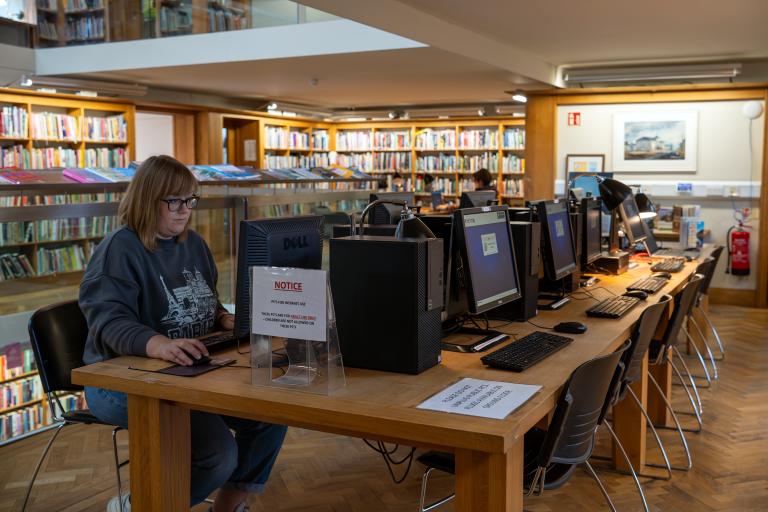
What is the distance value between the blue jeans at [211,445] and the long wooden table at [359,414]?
0.11 metres

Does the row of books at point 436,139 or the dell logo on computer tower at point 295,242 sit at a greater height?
the row of books at point 436,139

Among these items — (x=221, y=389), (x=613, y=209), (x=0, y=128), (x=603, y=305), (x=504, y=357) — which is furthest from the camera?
(x=0, y=128)

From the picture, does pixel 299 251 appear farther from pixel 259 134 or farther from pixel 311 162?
pixel 311 162

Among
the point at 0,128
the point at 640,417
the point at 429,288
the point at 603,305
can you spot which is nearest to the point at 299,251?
the point at 429,288

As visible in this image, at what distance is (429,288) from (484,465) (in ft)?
1.94

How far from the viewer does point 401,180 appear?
43.7 feet

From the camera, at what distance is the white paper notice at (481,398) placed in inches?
76.7

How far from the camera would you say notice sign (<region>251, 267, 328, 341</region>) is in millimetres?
2082

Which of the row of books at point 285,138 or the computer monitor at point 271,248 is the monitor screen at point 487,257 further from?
the row of books at point 285,138

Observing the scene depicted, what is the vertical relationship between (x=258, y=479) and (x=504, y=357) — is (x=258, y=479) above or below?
below

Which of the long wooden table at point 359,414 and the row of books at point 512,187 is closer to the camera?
the long wooden table at point 359,414

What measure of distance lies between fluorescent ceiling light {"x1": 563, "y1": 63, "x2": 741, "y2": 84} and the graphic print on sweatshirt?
6.64 m

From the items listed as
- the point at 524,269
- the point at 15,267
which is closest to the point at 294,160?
the point at 15,267

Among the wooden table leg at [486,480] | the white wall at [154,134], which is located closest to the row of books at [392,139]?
the white wall at [154,134]
